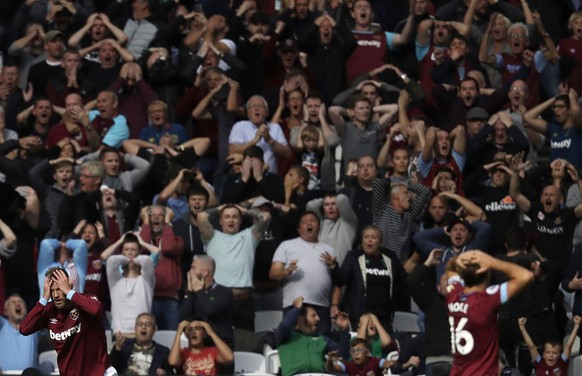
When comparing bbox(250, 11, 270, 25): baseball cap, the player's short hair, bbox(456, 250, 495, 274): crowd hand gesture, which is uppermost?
bbox(456, 250, 495, 274): crowd hand gesture

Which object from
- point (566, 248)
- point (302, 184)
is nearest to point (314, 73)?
point (302, 184)

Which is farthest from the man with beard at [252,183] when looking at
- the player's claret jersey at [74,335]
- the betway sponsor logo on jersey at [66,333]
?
the betway sponsor logo on jersey at [66,333]

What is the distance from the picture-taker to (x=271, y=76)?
23.9 meters

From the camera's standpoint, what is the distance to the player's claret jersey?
16156 mm

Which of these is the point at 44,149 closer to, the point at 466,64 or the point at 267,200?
the point at 267,200

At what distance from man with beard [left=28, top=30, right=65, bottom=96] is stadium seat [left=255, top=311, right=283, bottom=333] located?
4.85 meters

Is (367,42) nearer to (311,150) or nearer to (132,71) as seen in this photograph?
(311,150)

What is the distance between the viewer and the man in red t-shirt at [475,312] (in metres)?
15.0

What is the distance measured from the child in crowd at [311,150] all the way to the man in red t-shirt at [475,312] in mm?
6896

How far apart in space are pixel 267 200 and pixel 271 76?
9.97ft

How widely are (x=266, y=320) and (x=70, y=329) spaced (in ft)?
16.5

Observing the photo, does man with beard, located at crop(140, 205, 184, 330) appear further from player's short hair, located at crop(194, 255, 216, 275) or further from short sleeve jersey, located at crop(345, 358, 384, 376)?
short sleeve jersey, located at crop(345, 358, 384, 376)

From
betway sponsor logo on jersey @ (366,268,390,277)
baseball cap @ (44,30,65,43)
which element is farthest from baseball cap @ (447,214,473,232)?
baseball cap @ (44,30,65,43)

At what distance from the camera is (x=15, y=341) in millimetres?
19703
